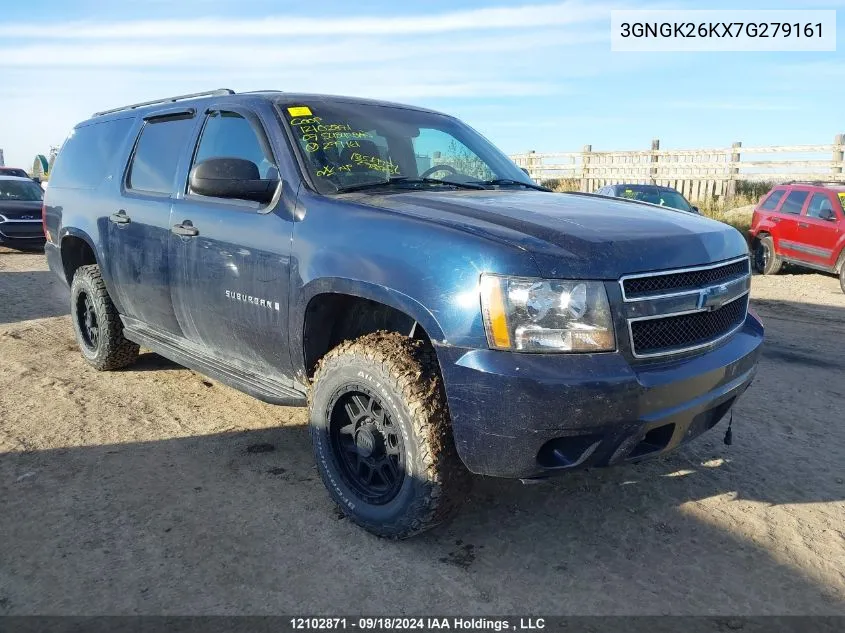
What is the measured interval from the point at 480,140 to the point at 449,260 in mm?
2111

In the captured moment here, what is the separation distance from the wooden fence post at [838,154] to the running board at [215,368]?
17.6 metres

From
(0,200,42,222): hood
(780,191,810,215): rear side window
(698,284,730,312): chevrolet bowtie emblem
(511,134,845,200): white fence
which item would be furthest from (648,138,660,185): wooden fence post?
(698,284,730,312): chevrolet bowtie emblem

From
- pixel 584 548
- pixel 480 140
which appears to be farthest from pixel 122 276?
pixel 584 548

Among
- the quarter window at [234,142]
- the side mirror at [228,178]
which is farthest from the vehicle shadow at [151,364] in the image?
the side mirror at [228,178]

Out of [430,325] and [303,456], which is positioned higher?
[430,325]

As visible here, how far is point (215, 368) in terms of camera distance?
3.81 meters

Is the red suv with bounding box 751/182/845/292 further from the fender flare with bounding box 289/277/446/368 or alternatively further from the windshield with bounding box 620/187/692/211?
the fender flare with bounding box 289/277/446/368

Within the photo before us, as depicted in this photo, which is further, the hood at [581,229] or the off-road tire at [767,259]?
the off-road tire at [767,259]

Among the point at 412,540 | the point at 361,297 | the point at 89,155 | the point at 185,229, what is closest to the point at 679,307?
the point at 361,297

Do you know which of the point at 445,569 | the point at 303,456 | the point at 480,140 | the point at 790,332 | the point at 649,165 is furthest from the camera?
the point at 649,165

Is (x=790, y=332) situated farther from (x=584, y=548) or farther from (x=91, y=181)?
(x=91, y=181)

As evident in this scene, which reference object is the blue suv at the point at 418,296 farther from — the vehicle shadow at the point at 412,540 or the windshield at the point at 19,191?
the windshield at the point at 19,191

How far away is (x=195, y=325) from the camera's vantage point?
3.85m

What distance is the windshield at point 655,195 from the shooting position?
1244cm
